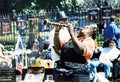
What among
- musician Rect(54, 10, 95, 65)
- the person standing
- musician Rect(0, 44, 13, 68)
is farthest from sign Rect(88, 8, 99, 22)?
musician Rect(54, 10, 95, 65)

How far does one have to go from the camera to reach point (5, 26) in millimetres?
16469

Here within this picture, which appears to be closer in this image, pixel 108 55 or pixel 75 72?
pixel 75 72

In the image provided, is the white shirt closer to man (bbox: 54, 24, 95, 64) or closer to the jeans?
the jeans

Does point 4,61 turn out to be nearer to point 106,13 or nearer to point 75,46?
point 106,13

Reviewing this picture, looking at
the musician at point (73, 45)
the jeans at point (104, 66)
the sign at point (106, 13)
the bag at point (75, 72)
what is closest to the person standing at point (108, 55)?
the jeans at point (104, 66)

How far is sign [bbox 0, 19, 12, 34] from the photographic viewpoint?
53.1 ft

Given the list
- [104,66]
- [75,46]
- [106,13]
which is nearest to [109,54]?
[104,66]

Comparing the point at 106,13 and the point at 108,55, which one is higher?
the point at 106,13

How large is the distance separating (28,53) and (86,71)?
7220 millimetres

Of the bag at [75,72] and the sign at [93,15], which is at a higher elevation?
the sign at [93,15]

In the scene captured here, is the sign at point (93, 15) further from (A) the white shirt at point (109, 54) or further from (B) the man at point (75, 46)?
(B) the man at point (75, 46)

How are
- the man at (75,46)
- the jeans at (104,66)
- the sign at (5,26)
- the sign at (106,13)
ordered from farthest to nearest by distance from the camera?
the sign at (5,26) → the sign at (106,13) → the jeans at (104,66) → the man at (75,46)

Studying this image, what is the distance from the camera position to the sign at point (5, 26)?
637 inches

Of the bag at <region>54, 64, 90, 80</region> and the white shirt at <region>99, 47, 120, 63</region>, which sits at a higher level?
the bag at <region>54, 64, 90, 80</region>
